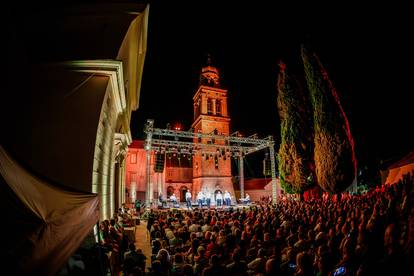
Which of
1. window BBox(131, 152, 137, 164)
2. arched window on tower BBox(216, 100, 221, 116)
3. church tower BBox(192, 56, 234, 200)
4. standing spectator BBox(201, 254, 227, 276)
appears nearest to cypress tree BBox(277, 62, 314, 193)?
church tower BBox(192, 56, 234, 200)

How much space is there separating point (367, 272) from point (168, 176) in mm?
41923

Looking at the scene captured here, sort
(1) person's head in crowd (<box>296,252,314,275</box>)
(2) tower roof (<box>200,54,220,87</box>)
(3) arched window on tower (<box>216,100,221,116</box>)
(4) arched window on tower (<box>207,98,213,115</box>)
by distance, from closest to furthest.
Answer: (1) person's head in crowd (<box>296,252,314,275</box>) → (4) arched window on tower (<box>207,98,213,115</box>) → (3) arched window on tower (<box>216,100,221,116</box>) → (2) tower roof (<box>200,54,220,87</box>)

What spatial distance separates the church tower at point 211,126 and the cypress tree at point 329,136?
17.3m

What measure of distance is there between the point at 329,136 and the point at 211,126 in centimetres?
2175

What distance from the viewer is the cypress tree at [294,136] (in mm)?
24797

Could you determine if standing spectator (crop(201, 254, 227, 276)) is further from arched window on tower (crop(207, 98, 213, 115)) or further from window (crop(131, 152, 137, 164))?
window (crop(131, 152, 137, 164))

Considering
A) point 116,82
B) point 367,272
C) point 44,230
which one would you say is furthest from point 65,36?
point 367,272

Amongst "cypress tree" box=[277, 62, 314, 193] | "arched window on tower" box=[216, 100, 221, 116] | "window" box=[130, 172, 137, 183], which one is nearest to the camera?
"cypress tree" box=[277, 62, 314, 193]

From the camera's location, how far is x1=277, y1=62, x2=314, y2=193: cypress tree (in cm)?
2480

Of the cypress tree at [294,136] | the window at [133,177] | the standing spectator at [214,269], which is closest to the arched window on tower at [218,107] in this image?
the cypress tree at [294,136]

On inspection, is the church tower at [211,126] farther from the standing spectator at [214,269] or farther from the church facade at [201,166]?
the standing spectator at [214,269]

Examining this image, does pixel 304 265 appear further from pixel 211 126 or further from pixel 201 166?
pixel 211 126

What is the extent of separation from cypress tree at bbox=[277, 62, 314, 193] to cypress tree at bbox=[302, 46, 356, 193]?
3.07m

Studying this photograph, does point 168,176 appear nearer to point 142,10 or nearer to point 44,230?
point 142,10
